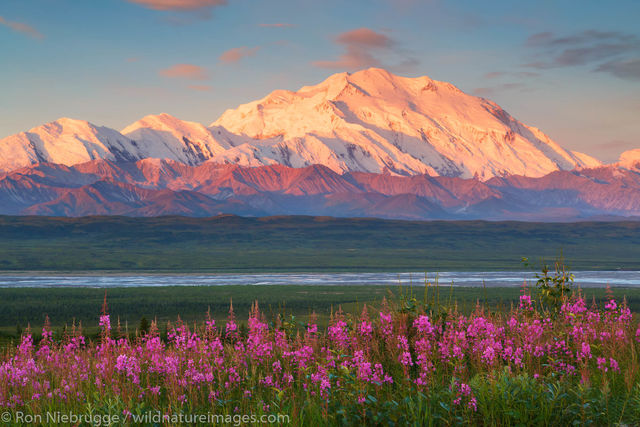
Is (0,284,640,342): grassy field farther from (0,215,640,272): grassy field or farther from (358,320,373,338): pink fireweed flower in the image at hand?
(0,215,640,272): grassy field

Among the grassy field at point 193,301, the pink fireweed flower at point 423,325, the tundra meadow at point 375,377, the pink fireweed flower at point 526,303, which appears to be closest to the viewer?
the tundra meadow at point 375,377

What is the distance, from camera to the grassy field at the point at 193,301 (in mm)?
46625

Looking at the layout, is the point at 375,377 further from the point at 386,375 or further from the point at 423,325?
the point at 423,325

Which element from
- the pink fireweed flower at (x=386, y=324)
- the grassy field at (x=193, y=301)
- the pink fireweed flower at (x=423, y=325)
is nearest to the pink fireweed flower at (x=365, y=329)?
the pink fireweed flower at (x=386, y=324)

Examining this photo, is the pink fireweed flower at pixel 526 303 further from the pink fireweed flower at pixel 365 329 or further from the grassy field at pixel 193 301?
the grassy field at pixel 193 301

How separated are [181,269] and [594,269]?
57.9 metres

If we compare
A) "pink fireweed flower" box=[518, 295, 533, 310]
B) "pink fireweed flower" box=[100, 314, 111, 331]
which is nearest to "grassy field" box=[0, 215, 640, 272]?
"pink fireweed flower" box=[518, 295, 533, 310]

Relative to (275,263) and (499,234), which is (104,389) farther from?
(499,234)

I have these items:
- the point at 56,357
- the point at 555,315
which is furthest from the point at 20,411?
the point at 555,315

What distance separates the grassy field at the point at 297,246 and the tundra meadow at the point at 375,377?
3536 inches

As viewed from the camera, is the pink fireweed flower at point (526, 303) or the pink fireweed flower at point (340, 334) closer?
the pink fireweed flower at point (340, 334)

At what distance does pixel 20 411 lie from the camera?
8.98 m

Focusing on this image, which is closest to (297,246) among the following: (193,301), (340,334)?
(193,301)

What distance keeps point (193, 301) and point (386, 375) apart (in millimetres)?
48564
